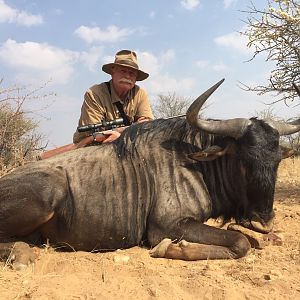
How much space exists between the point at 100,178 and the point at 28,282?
1418 mm

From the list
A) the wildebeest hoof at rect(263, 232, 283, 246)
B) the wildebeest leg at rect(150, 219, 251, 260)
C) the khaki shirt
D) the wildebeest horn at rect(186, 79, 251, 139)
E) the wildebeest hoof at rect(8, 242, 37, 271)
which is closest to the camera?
the wildebeest hoof at rect(8, 242, 37, 271)

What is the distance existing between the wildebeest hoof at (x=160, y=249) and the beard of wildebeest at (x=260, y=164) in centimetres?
90

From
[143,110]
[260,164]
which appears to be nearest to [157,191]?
[260,164]

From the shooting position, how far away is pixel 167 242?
13.3ft

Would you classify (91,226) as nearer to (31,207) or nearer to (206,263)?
(31,207)

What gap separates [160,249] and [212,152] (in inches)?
42.5

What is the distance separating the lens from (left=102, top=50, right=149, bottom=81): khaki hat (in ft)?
20.6

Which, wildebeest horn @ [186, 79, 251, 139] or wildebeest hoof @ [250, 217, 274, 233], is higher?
wildebeest horn @ [186, 79, 251, 139]

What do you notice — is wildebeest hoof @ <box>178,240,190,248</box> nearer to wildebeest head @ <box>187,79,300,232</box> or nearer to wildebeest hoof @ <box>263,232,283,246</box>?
wildebeest head @ <box>187,79,300,232</box>

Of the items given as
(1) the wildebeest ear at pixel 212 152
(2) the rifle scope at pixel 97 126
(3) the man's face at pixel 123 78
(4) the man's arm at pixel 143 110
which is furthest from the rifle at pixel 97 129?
(1) the wildebeest ear at pixel 212 152

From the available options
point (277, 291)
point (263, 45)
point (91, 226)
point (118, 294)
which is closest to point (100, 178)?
point (91, 226)

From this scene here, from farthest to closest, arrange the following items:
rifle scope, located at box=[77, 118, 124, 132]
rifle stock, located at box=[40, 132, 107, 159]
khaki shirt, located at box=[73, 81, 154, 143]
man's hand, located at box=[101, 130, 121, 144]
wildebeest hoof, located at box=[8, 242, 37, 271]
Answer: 1. khaki shirt, located at box=[73, 81, 154, 143]
2. rifle scope, located at box=[77, 118, 124, 132]
3. rifle stock, located at box=[40, 132, 107, 159]
4. man's hand, located at box=[101, 130, 121, 144]
5. wildebeest hoof, located at box=[8, 242, 37, 271]

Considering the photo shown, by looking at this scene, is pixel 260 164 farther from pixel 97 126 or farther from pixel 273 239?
pixel 97 126

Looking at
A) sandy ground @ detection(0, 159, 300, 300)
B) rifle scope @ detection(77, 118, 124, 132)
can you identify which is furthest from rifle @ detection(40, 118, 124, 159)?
sandy ground @ detection(0, 159, 300, 300)
